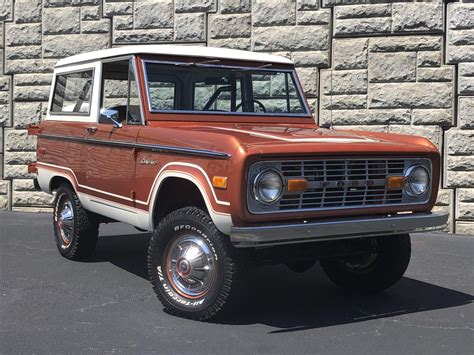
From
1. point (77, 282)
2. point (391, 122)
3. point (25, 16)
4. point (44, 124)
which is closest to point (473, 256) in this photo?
point (391, 122)

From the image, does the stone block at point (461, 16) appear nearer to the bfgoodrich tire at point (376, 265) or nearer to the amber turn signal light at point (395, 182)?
the bfgoodrich tire at point (376, 265)

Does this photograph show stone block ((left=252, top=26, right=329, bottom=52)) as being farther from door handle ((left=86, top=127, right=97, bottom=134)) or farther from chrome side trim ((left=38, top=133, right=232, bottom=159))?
door handle ((left=86, top=127, right=97, bottom=134))

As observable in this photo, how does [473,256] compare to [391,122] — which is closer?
[473,256]

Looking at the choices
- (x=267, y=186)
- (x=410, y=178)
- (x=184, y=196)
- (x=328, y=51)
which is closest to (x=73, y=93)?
(x=184, y=196)

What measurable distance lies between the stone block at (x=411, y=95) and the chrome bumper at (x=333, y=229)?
4.11 meters

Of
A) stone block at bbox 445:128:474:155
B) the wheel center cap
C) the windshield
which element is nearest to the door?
the windshield

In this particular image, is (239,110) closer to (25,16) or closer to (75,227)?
(75,227)

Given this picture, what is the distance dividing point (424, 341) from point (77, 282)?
301 cm

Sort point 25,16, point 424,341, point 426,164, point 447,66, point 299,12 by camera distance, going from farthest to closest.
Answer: point 25,16
point 299,12
point 447,66
point 426,164
point 424,341

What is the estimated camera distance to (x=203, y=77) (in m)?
5.83

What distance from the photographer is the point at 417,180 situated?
5008 millimetres

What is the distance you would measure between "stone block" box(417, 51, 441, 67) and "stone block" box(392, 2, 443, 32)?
0.31m

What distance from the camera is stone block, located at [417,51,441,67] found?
29.1ft

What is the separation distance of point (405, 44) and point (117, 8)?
4.24m
